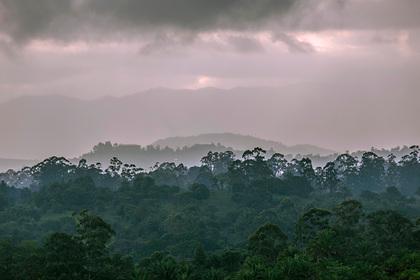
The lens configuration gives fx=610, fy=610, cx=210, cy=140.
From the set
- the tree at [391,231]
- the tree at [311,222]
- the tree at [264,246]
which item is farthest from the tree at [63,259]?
the tree at [391,231]

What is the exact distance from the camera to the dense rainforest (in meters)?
58.6

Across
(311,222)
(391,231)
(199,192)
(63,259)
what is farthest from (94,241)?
(199,192)

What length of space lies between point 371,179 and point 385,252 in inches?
4523

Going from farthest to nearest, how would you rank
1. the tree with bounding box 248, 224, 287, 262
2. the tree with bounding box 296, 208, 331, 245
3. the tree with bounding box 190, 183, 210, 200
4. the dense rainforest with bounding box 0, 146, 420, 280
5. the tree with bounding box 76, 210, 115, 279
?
the tree with bounding box 190, 183, 210, 200, the tree with bounding box 296, 208, 331, 245, the tree with bounding box 248, 224, 287, 262, the tree with bounding box 76, 210, 115, 279, the dense rainforest with bounding box 0, 146, 420, 280

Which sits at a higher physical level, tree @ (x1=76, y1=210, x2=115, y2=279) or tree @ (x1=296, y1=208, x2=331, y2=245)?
tree @ (x1=296, y1=208, x2=331, y2=245)

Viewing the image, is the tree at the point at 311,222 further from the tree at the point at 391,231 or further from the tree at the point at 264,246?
the tree at the point at 264,246

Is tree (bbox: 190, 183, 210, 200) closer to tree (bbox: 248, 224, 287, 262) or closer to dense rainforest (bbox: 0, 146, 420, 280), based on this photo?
dense rainforest (bbox: 0, 146, 420, 280)

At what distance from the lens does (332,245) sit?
2552 inches

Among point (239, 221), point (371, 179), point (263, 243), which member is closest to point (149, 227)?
point (239, 221)

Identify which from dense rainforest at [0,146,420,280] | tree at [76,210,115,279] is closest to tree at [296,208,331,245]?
dense rainforest at [0,146,420,280]

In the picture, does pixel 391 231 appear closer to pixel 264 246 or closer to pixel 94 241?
pixel 264 246

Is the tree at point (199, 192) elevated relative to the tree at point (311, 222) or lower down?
elevated

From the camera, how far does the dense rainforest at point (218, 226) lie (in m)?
58.6

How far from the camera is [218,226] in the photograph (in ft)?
366
